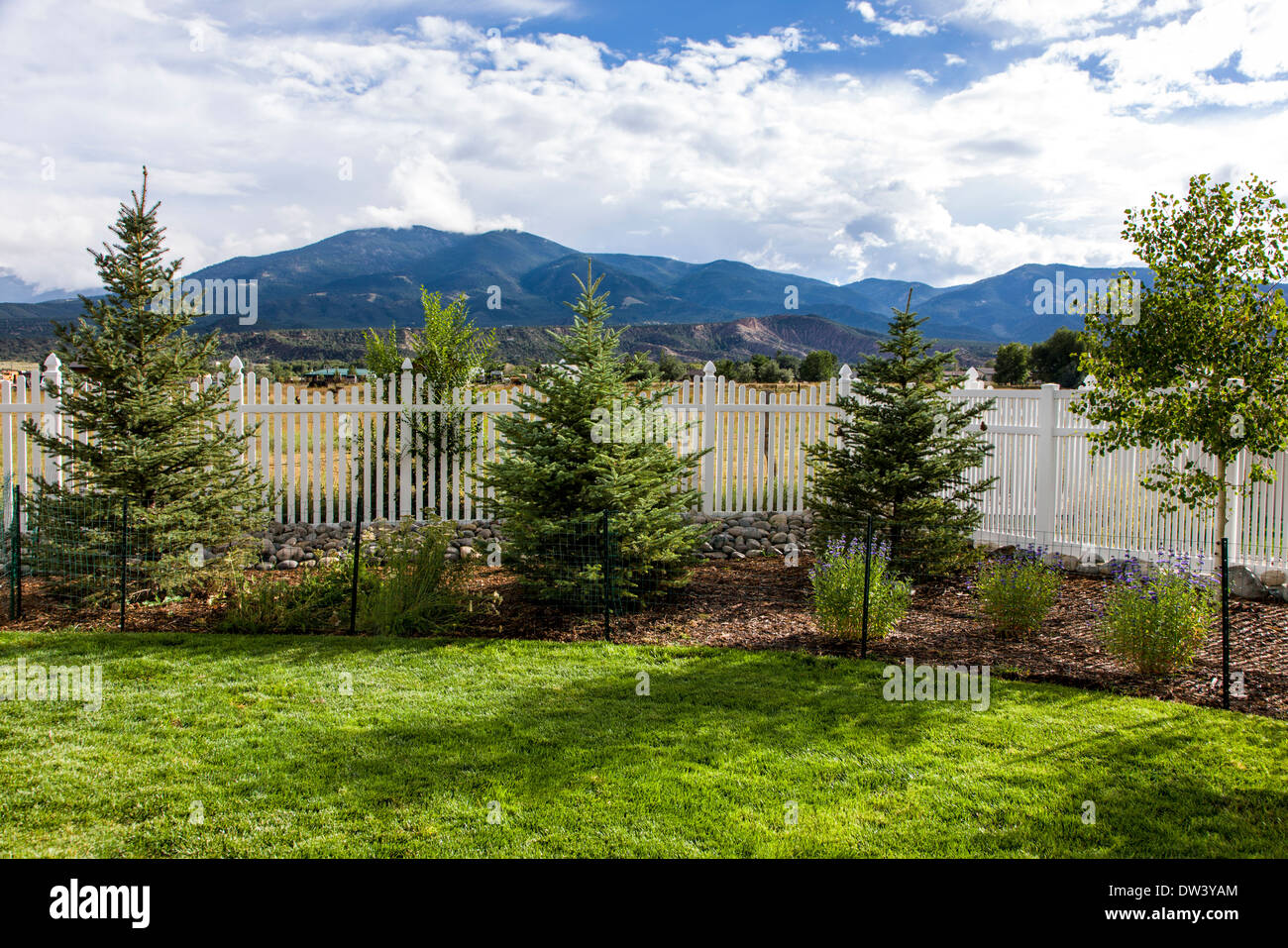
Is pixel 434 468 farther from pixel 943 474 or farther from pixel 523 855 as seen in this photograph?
pixel 523 855

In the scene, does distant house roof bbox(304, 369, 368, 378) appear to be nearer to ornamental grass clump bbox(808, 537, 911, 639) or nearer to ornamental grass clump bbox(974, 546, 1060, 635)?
ornamental grass clump bbox(808, 537, 911, 639)

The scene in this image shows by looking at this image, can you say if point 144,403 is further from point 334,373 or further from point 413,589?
point 334,373

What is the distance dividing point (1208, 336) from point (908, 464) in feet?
9.92

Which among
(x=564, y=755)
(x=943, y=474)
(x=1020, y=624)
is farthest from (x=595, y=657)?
(x=943, y=474)

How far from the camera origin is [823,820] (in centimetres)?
398

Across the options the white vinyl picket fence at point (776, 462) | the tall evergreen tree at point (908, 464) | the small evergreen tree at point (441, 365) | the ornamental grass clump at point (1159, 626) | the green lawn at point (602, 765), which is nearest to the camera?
the green lawn at point (602, 765)

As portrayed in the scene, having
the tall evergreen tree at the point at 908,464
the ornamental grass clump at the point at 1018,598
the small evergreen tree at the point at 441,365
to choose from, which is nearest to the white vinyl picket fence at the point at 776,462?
the small evergreen tree at the point at 441,365

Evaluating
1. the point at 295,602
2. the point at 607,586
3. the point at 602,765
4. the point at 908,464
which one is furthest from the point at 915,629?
the point at 295,602

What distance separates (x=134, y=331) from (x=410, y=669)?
4.76 m

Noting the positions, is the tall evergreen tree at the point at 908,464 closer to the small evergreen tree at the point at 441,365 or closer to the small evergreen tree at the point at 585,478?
the small evergreen tree at the point at 585,478

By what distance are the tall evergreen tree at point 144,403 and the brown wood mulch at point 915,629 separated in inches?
35.1

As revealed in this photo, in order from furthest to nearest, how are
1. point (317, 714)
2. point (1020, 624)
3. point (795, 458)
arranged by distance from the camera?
point (795, 458), point (1020, 624), point (317, 714)

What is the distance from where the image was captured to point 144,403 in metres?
7.92

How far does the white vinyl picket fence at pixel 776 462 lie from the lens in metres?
9.86
